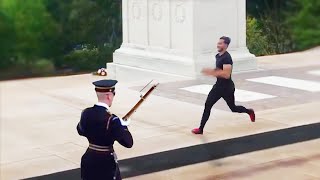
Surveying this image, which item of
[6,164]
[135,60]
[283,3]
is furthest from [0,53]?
[6,164]

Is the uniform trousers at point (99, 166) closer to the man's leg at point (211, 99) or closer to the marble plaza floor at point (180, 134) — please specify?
the marble plaza floor at point (180, 134)

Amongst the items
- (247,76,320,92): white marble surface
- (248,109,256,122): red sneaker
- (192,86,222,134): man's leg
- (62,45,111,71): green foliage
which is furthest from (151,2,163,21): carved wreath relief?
(62,45,111,71): green foliage

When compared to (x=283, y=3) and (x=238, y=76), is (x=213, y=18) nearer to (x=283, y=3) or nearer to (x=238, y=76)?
(x=238, y=76)

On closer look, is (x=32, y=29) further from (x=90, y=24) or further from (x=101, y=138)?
(x=101, y=138)

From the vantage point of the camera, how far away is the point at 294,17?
3138 cm

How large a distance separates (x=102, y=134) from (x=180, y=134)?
172 inches

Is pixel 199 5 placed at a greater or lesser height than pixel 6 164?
greater

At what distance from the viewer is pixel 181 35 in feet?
49.7

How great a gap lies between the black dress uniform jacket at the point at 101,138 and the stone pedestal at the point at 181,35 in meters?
9.42

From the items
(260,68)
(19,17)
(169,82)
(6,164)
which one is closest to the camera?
(6,164)

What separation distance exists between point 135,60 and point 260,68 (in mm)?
2911

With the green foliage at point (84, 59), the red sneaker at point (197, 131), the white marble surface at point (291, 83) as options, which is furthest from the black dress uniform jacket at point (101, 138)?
the green foliage at point (84, 59)

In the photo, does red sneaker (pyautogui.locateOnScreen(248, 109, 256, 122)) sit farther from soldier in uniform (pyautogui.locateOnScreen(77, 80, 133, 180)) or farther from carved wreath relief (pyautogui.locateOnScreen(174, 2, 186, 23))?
carved wreath relief (pyautogui.locateOnScreen(174, 2, 186, 23))

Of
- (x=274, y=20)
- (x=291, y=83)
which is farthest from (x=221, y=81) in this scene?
(x=274, y=20)
